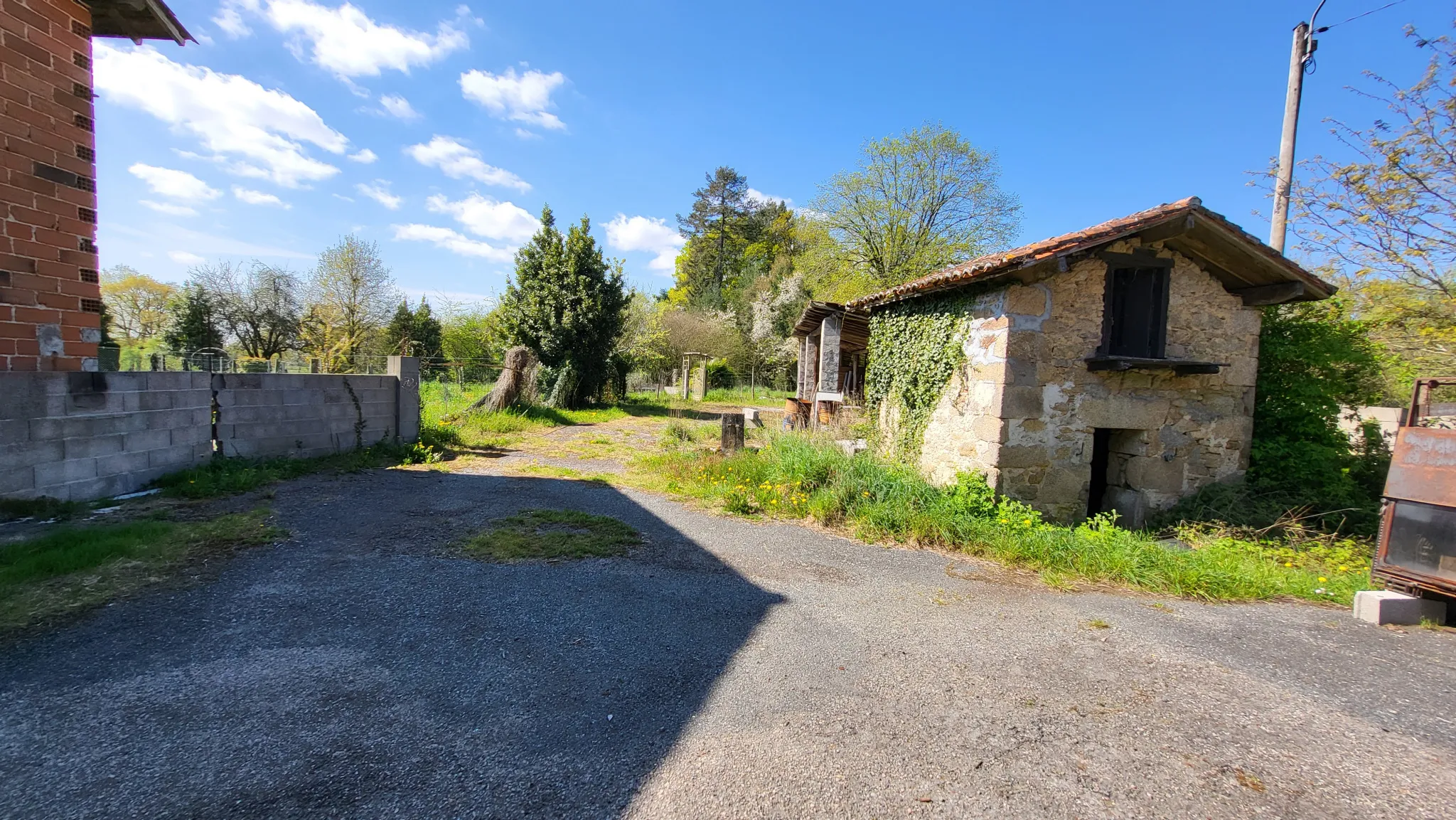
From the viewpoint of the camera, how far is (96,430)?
5.67 m

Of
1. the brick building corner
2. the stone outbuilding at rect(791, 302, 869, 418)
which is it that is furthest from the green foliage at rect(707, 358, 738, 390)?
the brick building corner

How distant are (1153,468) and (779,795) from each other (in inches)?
290

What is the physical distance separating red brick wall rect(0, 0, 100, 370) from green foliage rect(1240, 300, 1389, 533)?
1341 centimetres

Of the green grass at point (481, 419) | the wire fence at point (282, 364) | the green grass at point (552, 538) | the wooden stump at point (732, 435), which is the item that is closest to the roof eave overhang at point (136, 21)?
the wire fence at point (282, 364)

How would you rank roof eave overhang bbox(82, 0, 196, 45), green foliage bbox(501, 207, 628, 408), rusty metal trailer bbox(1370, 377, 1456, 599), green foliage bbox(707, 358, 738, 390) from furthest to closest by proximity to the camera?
green foliage bbox(707, 358, 738, 390)
green foliage bbox(501, 207, 628, 408)
roof eave overhang bbox(82, 0, 196, 45)
rusty metal trailer bbox(1370, 377, 1456, 599)

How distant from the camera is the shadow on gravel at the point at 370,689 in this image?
211cm

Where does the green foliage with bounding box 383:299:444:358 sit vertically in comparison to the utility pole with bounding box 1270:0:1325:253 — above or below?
below

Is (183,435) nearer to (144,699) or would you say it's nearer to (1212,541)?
(144,699)

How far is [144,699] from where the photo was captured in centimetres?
259

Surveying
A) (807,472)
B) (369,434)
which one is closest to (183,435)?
(369,434)

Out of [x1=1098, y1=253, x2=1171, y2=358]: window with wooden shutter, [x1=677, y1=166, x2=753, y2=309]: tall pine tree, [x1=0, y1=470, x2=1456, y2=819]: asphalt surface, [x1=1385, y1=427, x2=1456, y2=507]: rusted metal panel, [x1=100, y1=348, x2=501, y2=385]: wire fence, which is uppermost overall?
[x1=677, y1=166, x2=753, y2=309]: tall pine tree

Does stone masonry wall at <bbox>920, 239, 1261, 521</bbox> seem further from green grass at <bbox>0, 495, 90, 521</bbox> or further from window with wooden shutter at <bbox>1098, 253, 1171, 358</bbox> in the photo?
green grass at <bbox>0, 495, 90, 521</bbox>

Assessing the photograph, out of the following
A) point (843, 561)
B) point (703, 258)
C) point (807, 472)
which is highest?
point (703, 258)

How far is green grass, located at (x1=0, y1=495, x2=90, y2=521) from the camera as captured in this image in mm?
4922
